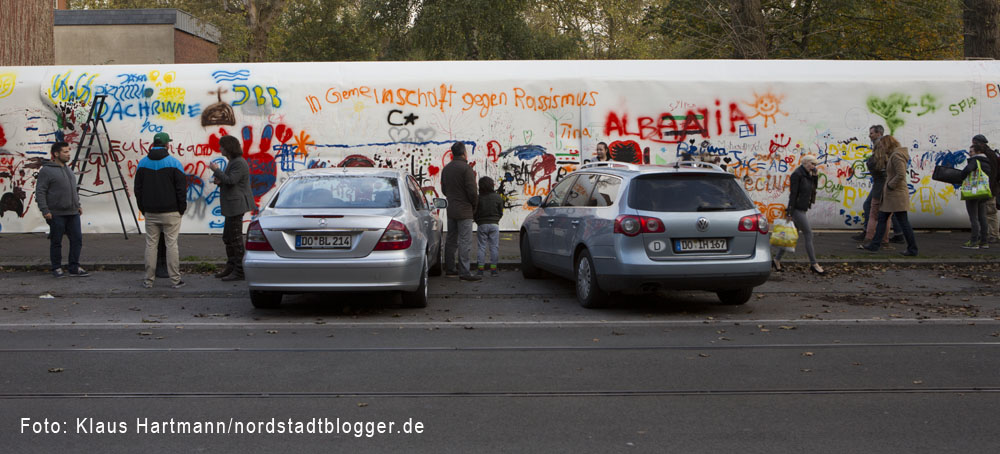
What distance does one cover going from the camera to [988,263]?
490 inches

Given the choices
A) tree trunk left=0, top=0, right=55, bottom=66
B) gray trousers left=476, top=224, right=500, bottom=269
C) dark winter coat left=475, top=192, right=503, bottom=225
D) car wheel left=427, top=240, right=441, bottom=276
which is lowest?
car wheel left=427, top=240, right=441, bottom=276

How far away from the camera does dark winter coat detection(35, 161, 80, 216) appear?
10.8 meters

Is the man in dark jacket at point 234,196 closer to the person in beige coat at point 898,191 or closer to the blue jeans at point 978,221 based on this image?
the person in beige coat at point 898,191

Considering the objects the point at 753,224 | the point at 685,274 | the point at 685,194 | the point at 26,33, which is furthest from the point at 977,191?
the point at 26,33

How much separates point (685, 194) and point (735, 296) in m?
1.37

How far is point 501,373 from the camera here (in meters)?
6.11

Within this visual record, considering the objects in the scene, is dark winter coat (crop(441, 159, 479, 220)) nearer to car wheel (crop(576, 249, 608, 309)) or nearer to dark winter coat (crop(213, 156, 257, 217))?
car wheel (crop(576, 249, 608, 309))

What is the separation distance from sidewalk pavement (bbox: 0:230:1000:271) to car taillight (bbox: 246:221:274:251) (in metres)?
3.91

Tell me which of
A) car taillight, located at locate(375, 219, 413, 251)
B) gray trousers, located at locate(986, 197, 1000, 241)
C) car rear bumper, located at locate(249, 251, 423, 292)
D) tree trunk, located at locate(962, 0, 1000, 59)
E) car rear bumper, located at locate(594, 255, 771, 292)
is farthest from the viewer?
tree trunk, located at locate(962, 0, 1000, 59)

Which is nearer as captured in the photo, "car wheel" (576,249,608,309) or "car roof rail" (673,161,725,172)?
"car wheel" (576,249,608,309)

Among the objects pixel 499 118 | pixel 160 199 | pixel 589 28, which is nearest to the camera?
Answer: pixel 160 199

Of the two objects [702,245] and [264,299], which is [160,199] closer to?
[264,299]

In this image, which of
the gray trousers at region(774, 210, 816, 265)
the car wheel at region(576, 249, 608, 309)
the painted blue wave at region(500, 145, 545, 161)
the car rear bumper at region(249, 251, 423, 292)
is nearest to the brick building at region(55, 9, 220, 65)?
the painted blue wave at region(500, 145, 545, 161)

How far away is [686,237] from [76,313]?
19.6ft
